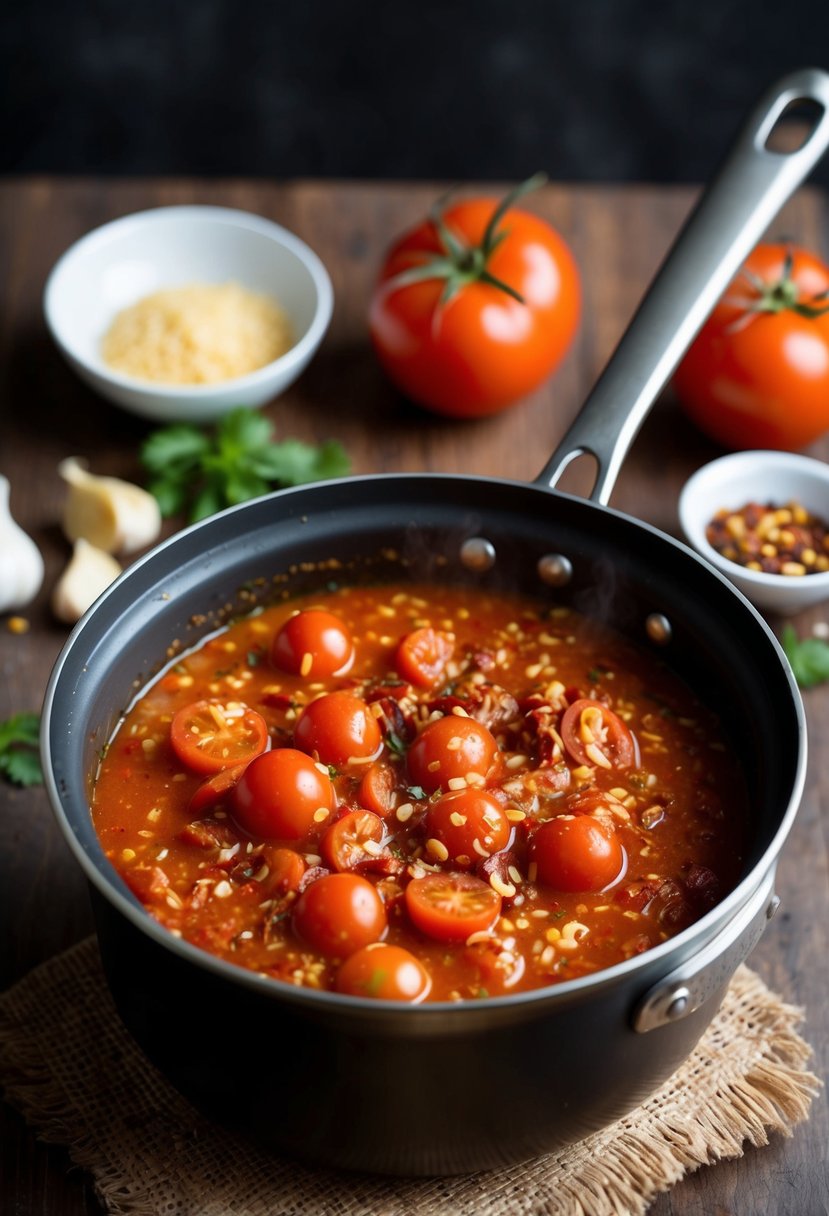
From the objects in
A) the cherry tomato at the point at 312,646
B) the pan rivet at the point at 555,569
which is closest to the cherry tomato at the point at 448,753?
the cherry tomato at the point at 312,646

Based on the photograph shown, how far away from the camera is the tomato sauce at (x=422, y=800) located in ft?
7.53

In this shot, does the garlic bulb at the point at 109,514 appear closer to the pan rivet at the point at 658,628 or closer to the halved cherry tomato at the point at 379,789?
the halved cherry tomato at the point at 379,789

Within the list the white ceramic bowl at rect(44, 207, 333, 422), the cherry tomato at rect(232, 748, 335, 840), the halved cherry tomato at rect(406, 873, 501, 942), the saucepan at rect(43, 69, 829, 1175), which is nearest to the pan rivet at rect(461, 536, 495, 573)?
the saucepan at rect(43, 69, 829, 1175)

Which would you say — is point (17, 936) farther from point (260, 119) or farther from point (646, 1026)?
point (260, 119)

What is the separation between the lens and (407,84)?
273 inches

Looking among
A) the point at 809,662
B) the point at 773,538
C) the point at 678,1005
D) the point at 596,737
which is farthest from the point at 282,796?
the point at 773,538

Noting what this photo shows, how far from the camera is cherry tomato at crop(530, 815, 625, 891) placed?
7.78 ft

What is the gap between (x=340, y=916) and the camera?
7.37 feet

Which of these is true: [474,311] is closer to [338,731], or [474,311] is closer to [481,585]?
[481,585]

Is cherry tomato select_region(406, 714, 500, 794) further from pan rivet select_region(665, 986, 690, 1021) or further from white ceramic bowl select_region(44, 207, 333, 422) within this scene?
white ceramic bowl select_region(44, 207, 333, 422)

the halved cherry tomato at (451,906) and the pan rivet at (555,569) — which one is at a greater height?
the pan rivet at (555,569)

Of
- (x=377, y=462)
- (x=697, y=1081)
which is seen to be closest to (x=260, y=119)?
(x=377, y=462)

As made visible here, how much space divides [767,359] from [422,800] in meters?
1.83

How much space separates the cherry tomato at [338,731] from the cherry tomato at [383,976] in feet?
1.53
